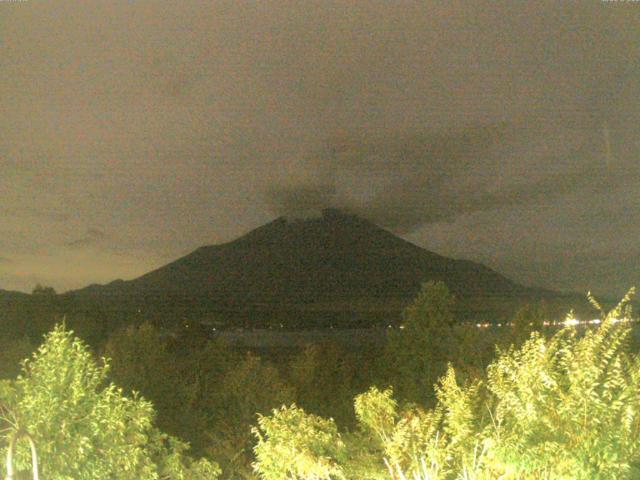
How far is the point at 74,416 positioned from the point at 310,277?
16480 cm

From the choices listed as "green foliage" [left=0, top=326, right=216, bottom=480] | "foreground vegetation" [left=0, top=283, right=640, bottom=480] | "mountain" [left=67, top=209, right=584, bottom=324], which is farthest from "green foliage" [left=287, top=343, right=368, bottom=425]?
"mountain" [left=67, top=209, right=584, bottom=324]

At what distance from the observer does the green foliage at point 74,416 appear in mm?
6770

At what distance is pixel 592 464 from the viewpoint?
5.36 meters

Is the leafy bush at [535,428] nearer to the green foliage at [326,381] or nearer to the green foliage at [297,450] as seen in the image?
the green foliage at [297,450]

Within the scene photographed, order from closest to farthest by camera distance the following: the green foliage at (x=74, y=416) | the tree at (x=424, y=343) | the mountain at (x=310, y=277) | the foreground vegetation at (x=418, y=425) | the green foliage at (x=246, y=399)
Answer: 1. the foreground vegetation at (x=418, y=425)
2. the green foliage at (x=74, y=416)
3. the green foliage at (x=246, y=399)
4. the tree at (x=424, y=343)
5. the mountain at (x=310, y=277)

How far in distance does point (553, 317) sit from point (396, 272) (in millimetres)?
132486

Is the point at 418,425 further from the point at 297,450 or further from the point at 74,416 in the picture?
the point at 74,416

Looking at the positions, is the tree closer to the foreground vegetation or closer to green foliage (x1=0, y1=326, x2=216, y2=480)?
the foreground vegetation

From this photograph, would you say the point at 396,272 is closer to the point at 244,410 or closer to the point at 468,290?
the point at 468,290

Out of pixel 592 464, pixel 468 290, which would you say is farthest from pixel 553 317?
pixel 468 290

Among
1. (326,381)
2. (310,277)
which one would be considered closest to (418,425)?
(326,381)

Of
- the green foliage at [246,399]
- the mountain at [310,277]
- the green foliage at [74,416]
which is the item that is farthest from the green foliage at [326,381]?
the mountain at [310,277]

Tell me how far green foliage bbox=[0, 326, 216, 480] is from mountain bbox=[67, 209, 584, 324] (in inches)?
3823

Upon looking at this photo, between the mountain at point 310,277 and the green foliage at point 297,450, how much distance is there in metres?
97.1
